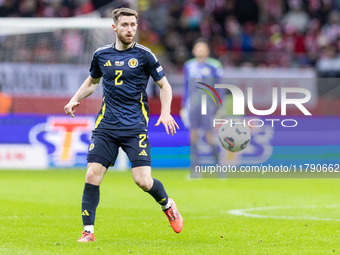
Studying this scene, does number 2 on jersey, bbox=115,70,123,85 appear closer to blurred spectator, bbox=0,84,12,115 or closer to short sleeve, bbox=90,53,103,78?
short sleeve, bbox=90,53,103,78

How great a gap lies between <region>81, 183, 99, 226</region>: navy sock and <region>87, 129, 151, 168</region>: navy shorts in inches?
9.5

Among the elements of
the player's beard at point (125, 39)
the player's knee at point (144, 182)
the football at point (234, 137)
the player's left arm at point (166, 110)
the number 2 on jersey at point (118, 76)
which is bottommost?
the football at point (234, 137)

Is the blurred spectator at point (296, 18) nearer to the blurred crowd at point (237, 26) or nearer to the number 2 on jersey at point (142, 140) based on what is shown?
the blurred crowd at point (237, 26)

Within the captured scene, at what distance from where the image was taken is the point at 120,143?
704 centimetres

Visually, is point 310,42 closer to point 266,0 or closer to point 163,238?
point 266,0

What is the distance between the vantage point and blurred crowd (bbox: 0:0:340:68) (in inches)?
823

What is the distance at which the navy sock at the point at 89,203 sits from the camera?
22.5 ft

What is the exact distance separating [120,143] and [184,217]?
2242 millimetres

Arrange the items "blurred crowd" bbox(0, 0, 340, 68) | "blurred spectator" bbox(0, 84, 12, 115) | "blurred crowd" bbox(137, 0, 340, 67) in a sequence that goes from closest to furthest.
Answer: "blurred spectator" bbox(0, 84, 12, 115), "blurred crowd" bbox(0, 0, 340, 68), "blurred crowd" bbox(137, 0, 340, 67)

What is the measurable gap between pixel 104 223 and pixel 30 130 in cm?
793

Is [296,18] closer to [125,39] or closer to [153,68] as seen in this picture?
[153,68]

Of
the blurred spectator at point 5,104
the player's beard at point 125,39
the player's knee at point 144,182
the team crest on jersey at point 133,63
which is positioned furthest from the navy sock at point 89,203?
the blurred spectator at point 5,104

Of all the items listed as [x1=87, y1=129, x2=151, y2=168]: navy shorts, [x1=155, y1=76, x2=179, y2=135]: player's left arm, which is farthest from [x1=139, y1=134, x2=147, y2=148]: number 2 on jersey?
[x1=155, y1=76, x2=179, y2=135]: player's left arm

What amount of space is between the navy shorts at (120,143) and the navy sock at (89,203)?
24cm
